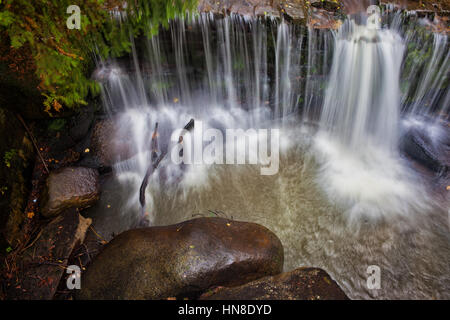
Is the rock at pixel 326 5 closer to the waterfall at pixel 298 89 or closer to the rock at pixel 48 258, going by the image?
the waterfall at pixel 298 89

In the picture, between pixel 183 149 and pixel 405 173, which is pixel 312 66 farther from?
pixel 183 149

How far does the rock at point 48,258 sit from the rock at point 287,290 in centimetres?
199

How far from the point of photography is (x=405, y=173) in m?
5.30

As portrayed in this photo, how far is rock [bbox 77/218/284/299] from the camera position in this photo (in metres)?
2.77

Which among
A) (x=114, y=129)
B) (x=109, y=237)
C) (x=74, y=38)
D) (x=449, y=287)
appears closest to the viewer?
(x=449, y=287)

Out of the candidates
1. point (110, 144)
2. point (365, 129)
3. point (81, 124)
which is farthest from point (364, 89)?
point (81, 124)

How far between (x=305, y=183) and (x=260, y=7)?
12.7ft

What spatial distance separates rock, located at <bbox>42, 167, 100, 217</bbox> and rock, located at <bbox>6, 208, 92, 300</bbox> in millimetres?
204

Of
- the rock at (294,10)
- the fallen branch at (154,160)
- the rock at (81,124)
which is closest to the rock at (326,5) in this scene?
the rock at (294,10)

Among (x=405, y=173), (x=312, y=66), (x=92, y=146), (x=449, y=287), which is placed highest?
(x=312, y=66)

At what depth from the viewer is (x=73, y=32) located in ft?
14.6
